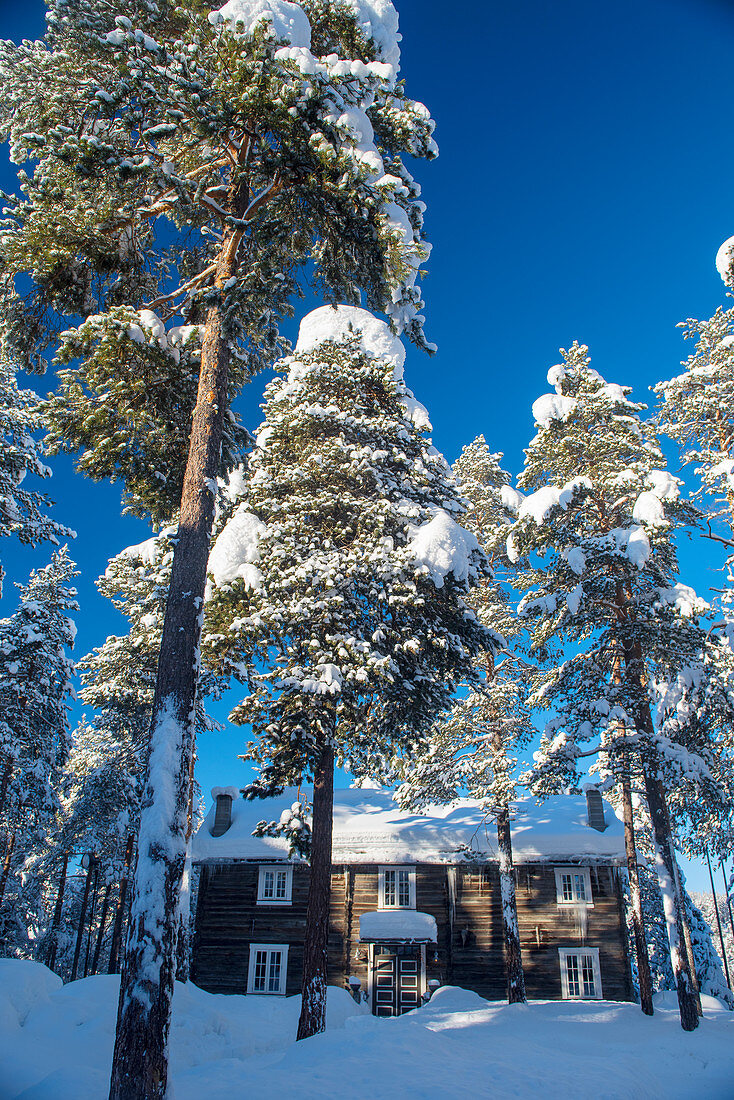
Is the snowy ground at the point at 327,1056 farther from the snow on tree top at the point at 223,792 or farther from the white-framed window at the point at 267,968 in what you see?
the snow on tree top at the point at 223,792

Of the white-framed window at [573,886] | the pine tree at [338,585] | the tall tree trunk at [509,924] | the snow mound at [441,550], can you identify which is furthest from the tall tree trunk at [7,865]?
the snow mound at [441,550]

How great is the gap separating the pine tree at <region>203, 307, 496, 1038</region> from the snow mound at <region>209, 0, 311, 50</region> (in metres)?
7.04

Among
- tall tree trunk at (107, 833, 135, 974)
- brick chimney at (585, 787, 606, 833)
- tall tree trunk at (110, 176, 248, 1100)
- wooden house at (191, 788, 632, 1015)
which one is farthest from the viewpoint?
tall tree trunk at (107, 833, 135, 974)

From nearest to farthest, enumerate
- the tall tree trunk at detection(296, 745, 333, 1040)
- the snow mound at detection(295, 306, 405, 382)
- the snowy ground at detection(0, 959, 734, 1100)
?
1. the snowy ground at detection(0, 959, 734, 1100)
2. the tall tree trunk at detection(296, 745, 333, 1040)
3. the snow mound at detection(295, 306, 405, 382)

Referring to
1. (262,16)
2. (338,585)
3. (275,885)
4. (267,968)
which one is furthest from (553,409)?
(267,968)

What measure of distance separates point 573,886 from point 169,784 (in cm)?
2322

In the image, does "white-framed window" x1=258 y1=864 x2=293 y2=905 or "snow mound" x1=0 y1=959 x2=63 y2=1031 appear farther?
"white-framed window" x1=258 y1=864 x2=293 y2=905

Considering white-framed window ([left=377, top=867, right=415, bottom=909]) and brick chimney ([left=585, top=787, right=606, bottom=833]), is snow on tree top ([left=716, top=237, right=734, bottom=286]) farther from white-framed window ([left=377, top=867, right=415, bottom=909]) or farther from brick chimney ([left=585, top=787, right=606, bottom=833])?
white-framed window ([left=377, top=867, right=415, bottom=909])

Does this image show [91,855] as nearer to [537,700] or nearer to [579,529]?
[537,700]

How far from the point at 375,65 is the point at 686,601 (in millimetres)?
14202

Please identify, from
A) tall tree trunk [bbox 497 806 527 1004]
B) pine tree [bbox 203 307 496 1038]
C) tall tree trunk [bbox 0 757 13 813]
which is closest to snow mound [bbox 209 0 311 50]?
pine tree [bbox 203 307 496 1038]

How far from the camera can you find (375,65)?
8.83m

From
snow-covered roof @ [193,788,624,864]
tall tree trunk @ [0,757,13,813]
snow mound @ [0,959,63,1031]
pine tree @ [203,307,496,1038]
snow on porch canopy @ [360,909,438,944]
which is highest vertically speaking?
pine tree @ [203,307,496,1038]

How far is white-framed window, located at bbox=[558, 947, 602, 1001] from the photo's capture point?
23297 millimetres
